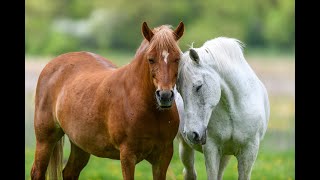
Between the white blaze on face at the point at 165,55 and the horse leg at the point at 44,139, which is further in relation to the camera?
the horse leg at the point at 44,139

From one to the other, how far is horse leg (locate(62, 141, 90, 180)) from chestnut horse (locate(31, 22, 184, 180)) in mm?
16

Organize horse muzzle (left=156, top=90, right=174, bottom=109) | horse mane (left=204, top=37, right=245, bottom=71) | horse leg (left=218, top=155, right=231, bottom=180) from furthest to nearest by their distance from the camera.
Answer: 1. horse leg (left=218, top=155, right=231, bottom=180)
2. horse mane (left=204, top=37, right=245, bottom=71)
3. horse muzzle (left=156, top=90, right=174, bottom=109)

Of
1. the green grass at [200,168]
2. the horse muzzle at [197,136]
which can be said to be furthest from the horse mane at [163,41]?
the green grass at [200,168]

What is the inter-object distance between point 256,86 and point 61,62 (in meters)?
2.25

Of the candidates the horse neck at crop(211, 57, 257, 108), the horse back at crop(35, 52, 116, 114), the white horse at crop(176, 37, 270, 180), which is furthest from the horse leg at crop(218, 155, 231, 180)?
the horse back at crop(35, 52, 116, 114)

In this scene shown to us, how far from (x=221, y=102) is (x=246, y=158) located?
0.59 metres

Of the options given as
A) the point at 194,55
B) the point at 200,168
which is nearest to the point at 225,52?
the point at 194,55

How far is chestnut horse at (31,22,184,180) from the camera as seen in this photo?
4.47m

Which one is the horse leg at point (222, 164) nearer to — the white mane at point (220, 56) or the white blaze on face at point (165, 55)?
the white mane at point (220, 56)

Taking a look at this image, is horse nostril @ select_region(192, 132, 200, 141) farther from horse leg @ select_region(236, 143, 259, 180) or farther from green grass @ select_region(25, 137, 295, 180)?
green grass @ select_region(25, 137, 295, 180)

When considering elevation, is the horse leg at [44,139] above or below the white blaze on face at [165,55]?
below

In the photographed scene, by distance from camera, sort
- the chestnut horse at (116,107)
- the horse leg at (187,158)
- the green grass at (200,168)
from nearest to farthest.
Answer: the chestnut horse at (116,107) < the horse leg at (187,158) < the green grass at (200,168)

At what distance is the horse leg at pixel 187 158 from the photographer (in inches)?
235

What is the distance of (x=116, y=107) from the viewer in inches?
193
